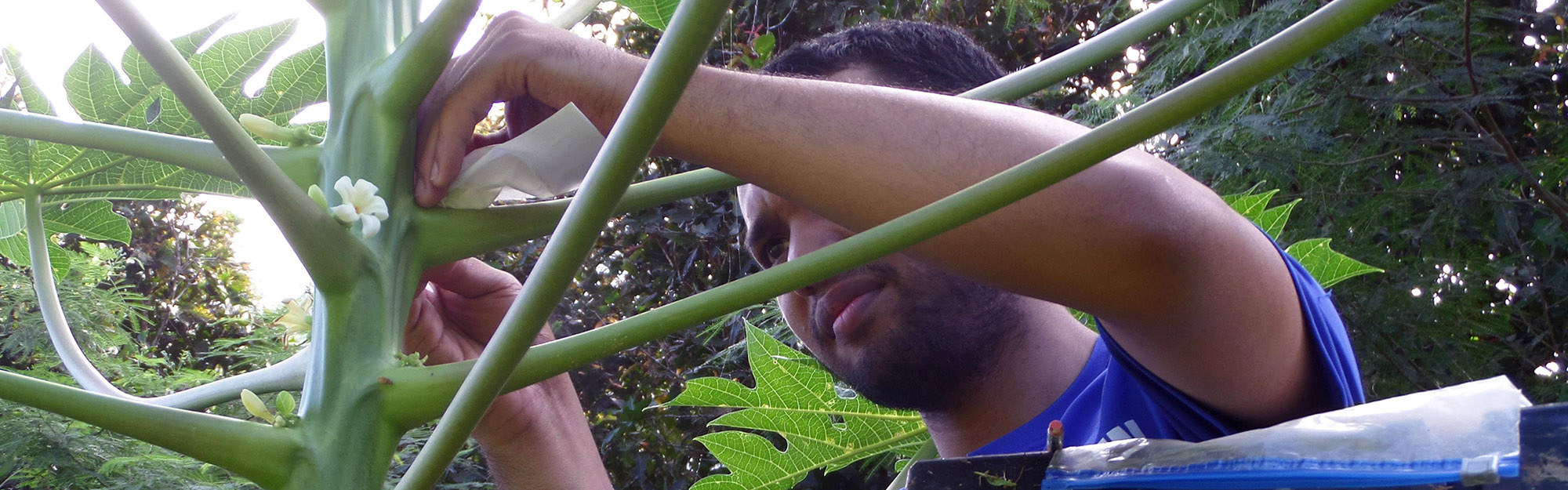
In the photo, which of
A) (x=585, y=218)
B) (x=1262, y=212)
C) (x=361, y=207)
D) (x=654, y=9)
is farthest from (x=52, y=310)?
(x=1262, y=212)

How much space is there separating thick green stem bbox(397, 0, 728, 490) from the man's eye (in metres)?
1.23

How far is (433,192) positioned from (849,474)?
2.85 m

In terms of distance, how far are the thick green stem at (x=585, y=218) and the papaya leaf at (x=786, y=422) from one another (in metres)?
1.06

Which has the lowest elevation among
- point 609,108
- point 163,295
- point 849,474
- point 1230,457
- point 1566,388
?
point 1566,388

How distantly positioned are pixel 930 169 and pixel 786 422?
0.99 m

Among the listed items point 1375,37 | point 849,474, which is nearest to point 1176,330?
point 1375,37

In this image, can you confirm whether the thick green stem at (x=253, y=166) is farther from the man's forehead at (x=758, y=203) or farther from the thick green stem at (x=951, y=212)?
the man's forehead at (x=758, y=203)

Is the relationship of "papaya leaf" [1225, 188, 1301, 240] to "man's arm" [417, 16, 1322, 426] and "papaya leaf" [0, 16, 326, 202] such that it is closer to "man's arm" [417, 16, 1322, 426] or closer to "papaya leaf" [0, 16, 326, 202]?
"man's arm" [417, 16, 1322, 426]

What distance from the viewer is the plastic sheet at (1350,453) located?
78cm

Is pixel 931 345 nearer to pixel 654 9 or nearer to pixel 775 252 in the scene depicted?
pixel 775 252

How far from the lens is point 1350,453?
0.87 metres

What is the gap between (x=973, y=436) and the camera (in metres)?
1.79

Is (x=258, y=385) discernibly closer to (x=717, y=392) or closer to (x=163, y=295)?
(x=717, y=392)

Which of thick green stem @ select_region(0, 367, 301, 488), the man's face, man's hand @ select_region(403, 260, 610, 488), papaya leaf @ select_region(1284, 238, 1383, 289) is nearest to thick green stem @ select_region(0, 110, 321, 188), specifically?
thick green stem @ select_region(0, 367, 301, 488)
